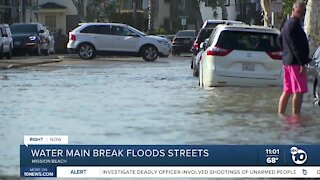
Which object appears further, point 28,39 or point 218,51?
point 28,39

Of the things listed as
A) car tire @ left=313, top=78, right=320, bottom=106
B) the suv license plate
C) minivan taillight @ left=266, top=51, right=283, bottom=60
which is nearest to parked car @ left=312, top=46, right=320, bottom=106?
car tire @ left=313, top=78, right=320, bottom=106

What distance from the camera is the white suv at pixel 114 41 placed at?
3934 cm

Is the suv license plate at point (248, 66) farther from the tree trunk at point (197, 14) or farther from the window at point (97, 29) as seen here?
the tree trunk at point (197, 14)

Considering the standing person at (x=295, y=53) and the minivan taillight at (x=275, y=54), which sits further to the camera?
the minivan taillight at (x=275, y=54)

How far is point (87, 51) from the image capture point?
1569 inches

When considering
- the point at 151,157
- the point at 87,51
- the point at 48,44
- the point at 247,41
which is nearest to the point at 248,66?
the point at 247,41

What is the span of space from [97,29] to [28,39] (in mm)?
5250

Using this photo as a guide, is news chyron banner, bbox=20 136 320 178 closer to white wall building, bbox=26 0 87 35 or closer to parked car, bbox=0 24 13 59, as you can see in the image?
parked car, bbox=0 24 13 59

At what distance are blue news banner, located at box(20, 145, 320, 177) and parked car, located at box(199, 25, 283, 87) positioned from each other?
1103cm

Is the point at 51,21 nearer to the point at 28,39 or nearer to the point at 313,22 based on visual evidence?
the point at 28,39

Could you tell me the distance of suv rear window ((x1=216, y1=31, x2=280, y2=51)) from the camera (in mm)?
19141

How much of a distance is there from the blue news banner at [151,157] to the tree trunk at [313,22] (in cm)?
1965

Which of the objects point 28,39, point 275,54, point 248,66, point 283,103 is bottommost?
point 28,39

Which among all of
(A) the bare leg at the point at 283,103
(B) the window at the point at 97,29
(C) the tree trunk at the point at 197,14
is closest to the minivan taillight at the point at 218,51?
(A) the bare leg at the point at 283,103
